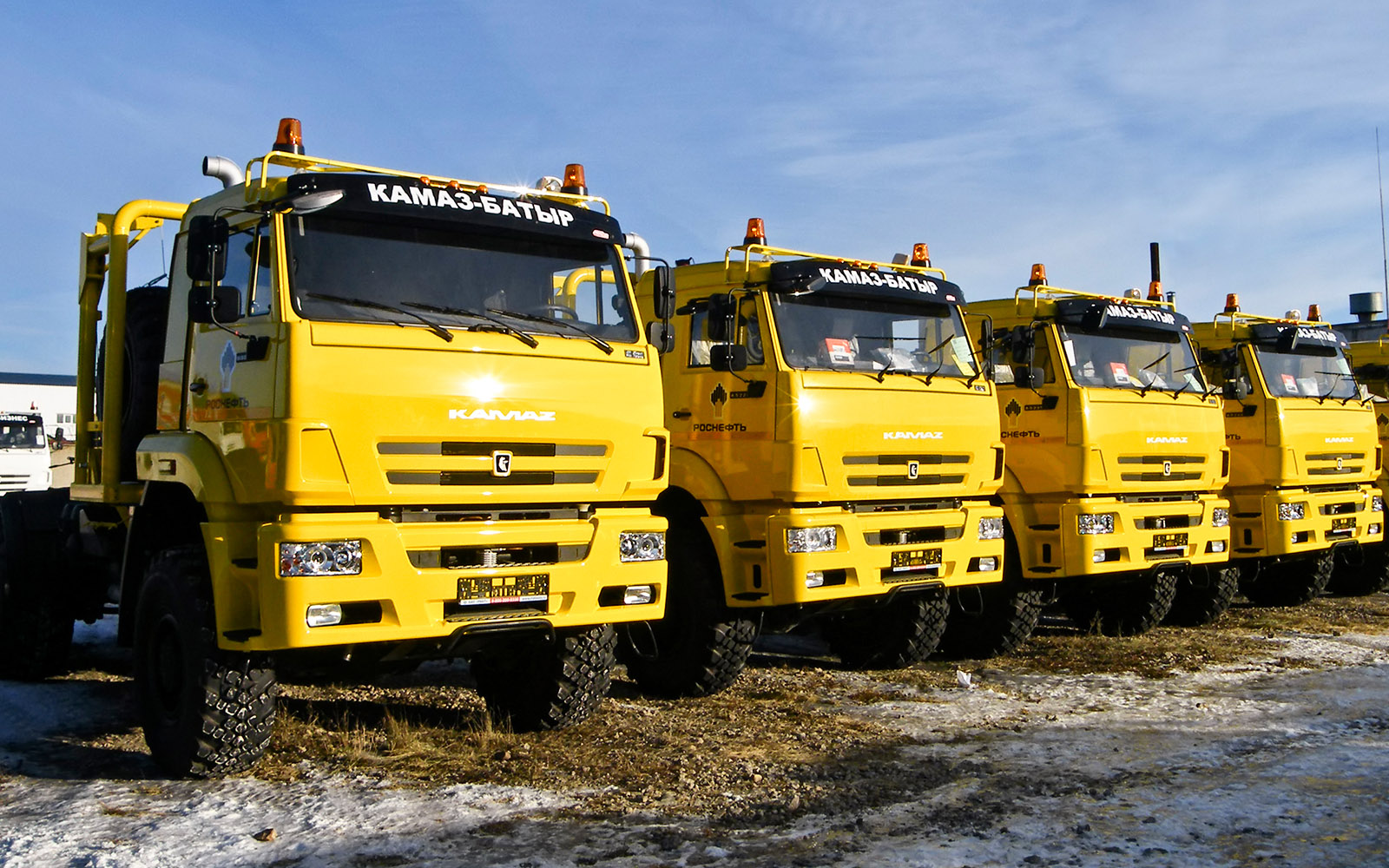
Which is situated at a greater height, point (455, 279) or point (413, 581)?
point (455, 279)

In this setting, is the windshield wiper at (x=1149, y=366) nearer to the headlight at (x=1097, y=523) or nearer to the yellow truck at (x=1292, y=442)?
the headlight at (x=1097, y=523)

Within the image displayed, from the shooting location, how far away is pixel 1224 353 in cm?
1238

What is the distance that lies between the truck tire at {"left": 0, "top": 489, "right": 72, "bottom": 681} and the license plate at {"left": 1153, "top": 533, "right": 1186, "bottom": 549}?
8296mm

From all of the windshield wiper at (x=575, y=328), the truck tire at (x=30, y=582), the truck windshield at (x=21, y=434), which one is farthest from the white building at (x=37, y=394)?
the windshield wiper at (x=575, y=328)

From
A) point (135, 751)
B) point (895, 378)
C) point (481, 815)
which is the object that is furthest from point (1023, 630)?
point (135, 751)

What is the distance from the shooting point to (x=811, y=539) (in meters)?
7.96

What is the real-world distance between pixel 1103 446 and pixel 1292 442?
3223 millimetres

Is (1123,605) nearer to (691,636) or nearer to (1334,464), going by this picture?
(1334,464)

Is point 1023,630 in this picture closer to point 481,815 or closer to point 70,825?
point 481,815

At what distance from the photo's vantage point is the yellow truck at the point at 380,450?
564 centimetres

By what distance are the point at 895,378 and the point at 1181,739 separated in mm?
2906

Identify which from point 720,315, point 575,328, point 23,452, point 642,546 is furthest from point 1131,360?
point 23,452

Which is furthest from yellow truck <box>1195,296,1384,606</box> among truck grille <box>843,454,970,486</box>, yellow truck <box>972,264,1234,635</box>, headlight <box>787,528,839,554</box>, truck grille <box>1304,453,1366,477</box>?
headlight <box>787,528,839,554</box>

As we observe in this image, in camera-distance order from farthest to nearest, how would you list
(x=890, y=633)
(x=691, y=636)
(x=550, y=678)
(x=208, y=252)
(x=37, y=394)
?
(x=37, y=394), (x=890, y=633), (x=691, y=636), (x=550, y=678), (x=208, y=252)
